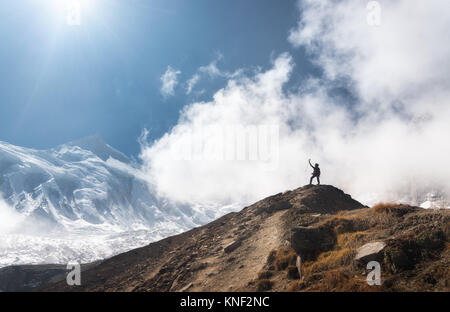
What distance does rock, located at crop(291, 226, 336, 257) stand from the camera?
18.5 meters

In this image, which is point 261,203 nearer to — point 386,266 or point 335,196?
point 335,196

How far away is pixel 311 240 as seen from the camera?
18.9 meters

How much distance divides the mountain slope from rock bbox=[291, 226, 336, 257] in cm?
6

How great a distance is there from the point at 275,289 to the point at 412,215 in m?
→ 9.94

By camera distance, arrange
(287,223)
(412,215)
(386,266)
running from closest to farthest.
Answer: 1. (386,266)
2. (412,215)
3. (287,223)

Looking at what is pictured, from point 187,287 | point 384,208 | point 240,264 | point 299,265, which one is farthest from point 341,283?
point 187,287

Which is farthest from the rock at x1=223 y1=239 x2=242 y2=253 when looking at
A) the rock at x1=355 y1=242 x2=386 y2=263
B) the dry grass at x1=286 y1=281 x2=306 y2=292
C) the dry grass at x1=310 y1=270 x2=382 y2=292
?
the rock at x1=355 y1=242 x2=386 y2=263

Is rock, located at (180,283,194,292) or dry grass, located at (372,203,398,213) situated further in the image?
dry grass, located at (372,203,398,213)

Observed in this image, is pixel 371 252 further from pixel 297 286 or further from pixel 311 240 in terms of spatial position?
pixel 297 286

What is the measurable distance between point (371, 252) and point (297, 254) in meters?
4.26

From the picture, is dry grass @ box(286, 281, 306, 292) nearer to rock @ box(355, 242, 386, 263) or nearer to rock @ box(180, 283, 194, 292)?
rock @ box(355, 242, 386, 263)
